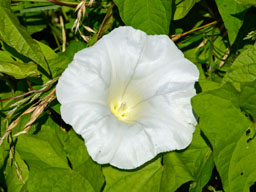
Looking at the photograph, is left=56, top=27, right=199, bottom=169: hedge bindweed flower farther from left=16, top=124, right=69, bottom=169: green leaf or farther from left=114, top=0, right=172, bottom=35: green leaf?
left=16, top=124, right=69, bottom=169: green leaf

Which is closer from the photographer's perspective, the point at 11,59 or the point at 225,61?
the point at 11,59

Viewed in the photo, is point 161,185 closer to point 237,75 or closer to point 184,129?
point 184,129

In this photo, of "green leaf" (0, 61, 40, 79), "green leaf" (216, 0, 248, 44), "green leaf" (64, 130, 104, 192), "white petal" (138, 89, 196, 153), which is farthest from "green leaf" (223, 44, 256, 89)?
"green leaf" (0, 61, 40, 79)

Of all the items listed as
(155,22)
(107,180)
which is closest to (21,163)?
(107,180)

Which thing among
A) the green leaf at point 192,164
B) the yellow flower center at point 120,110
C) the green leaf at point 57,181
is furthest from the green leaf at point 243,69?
the green leaf at point 57,181

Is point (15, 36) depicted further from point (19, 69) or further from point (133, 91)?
point (133, 91)

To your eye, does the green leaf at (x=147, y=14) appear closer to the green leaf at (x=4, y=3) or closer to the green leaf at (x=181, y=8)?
the green leaf at (x=181, y=8)
